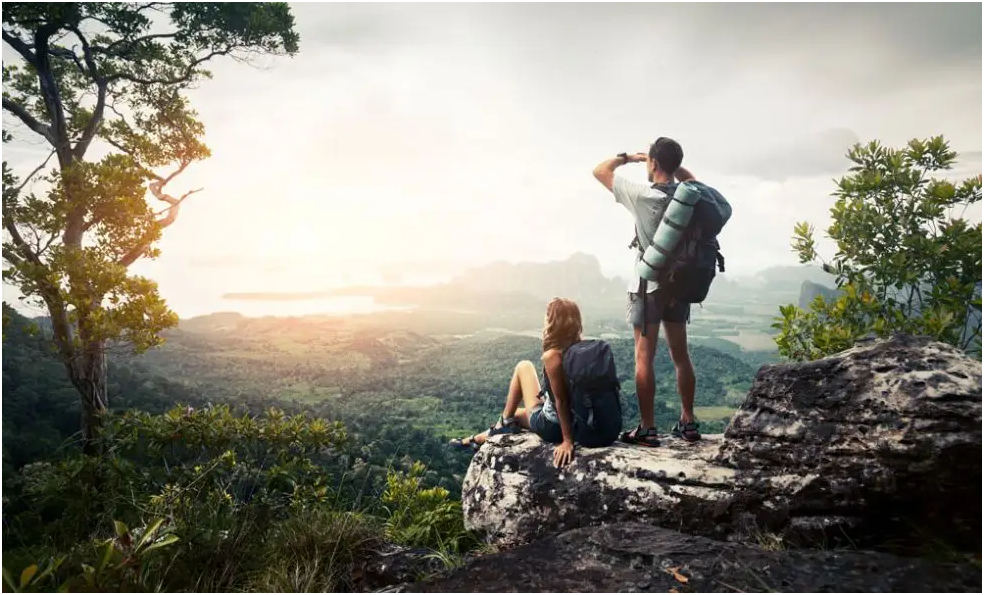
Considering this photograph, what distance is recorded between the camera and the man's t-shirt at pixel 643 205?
4.36 meters

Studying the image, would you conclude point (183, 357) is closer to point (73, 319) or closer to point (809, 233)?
point (73, 319)

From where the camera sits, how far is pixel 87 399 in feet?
20.9

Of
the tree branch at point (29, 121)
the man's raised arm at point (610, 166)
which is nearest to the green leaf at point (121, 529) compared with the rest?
the man's raised arm at point (610, 166)

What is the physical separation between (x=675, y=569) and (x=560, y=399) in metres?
1.41

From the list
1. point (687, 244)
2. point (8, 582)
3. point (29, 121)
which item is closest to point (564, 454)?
point (687, 244)

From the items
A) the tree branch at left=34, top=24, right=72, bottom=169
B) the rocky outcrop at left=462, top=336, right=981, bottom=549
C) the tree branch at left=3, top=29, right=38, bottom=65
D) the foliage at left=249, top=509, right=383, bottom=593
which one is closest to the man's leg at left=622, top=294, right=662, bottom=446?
the rocky outcrop at left=462, top=336, right=981, bottom=549

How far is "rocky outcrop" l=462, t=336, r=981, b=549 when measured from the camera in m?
3.24

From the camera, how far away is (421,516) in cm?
500

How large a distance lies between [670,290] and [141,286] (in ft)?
17.3

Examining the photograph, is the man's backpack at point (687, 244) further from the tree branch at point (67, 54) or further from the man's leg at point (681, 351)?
the tree branch at point (67, 54)

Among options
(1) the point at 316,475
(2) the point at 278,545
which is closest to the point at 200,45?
(1) the point at 316,475

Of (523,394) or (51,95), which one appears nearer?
(523,394)

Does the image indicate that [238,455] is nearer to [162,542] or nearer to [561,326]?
[162,542]

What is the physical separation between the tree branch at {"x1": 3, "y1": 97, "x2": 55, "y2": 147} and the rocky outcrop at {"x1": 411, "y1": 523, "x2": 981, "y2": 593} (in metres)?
6.60
